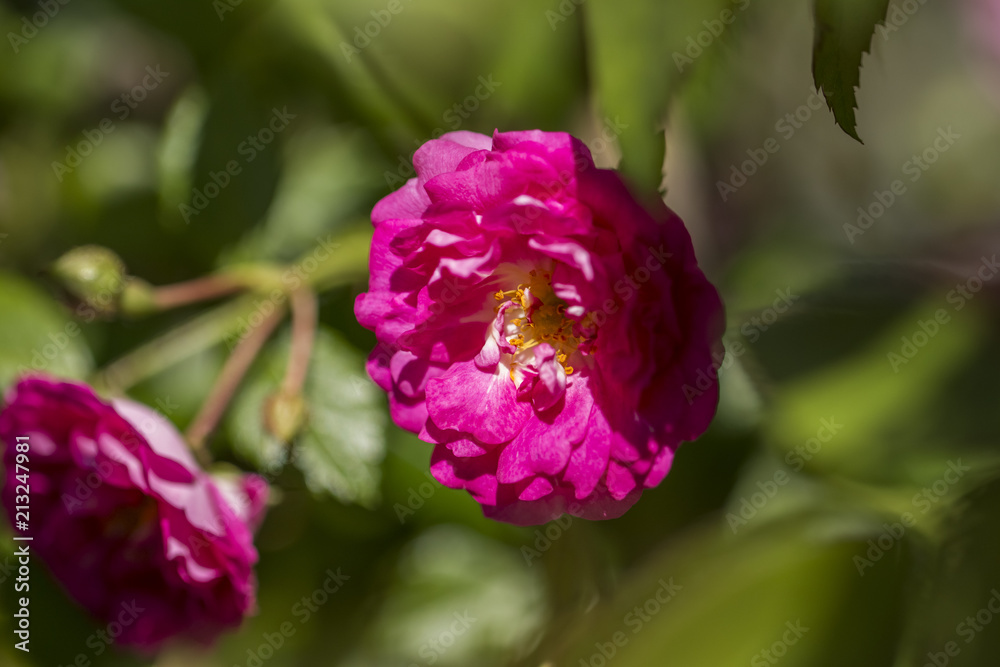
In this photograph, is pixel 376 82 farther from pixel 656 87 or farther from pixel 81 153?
pixel 656 87

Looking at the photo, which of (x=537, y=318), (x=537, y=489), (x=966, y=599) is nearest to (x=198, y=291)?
(x=537, y=318)

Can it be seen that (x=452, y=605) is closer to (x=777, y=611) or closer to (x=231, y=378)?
(x=231, y=378)

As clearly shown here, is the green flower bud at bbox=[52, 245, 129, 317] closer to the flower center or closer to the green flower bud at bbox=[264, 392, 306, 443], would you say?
the green flower bud at bbox=[264, 392, 306, 443]

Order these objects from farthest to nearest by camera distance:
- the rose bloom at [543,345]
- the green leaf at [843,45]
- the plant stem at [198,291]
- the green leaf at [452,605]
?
1. the green leaf at [452,605]
2. the plant stem at [198,291]
3. the rose bloom at [543,345]
4. the green leaf at [843,45]

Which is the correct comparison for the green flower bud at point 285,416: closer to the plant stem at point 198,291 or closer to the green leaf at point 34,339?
the plant stem at point 198,291

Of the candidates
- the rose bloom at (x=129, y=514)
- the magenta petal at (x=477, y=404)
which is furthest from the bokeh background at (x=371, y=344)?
the magenta petal at (x=477, y=404)

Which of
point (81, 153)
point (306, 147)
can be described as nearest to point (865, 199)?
point (306, 147)

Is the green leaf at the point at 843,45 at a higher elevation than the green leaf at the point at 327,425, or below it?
higher
